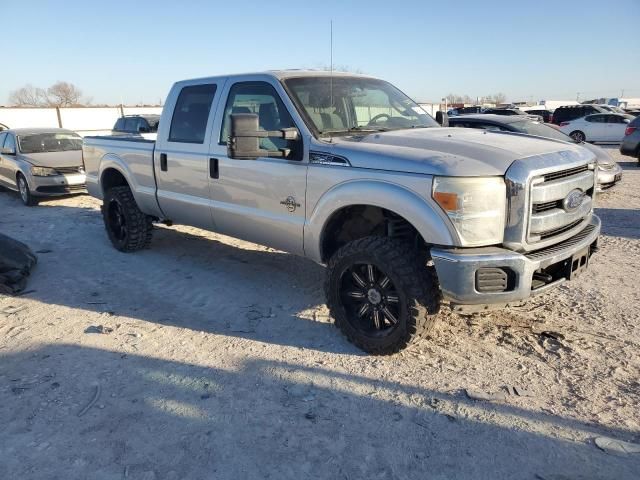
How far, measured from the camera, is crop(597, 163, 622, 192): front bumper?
29.0ft

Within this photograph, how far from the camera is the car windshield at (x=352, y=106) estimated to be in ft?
13.2

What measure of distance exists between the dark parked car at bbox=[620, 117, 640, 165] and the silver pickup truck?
38.0 ft

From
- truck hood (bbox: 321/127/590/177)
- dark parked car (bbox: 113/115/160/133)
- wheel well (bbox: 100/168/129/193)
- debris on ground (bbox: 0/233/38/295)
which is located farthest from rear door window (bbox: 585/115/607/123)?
debris on ground (bbox: 0/233/38/295)

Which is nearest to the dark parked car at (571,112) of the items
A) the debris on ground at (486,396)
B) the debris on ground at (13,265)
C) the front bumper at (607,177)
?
the front bumper at (607,177)

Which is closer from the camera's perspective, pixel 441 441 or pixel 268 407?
pixel 441 441

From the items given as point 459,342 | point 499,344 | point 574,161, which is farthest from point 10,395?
point 574,161

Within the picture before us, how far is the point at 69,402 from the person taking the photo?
312 cm

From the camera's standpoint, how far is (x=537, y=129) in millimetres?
9297

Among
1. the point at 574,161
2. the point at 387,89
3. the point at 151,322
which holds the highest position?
the point at 387,89

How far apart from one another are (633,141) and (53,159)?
568 inches

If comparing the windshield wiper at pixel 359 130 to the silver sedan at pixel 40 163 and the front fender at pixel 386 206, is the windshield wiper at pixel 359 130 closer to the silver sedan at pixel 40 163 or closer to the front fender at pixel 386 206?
the front fender at pixel 386 206

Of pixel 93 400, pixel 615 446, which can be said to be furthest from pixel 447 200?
pixel 93 400

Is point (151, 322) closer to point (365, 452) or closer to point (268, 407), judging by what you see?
point (268, 407)

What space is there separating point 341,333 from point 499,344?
119 cm
